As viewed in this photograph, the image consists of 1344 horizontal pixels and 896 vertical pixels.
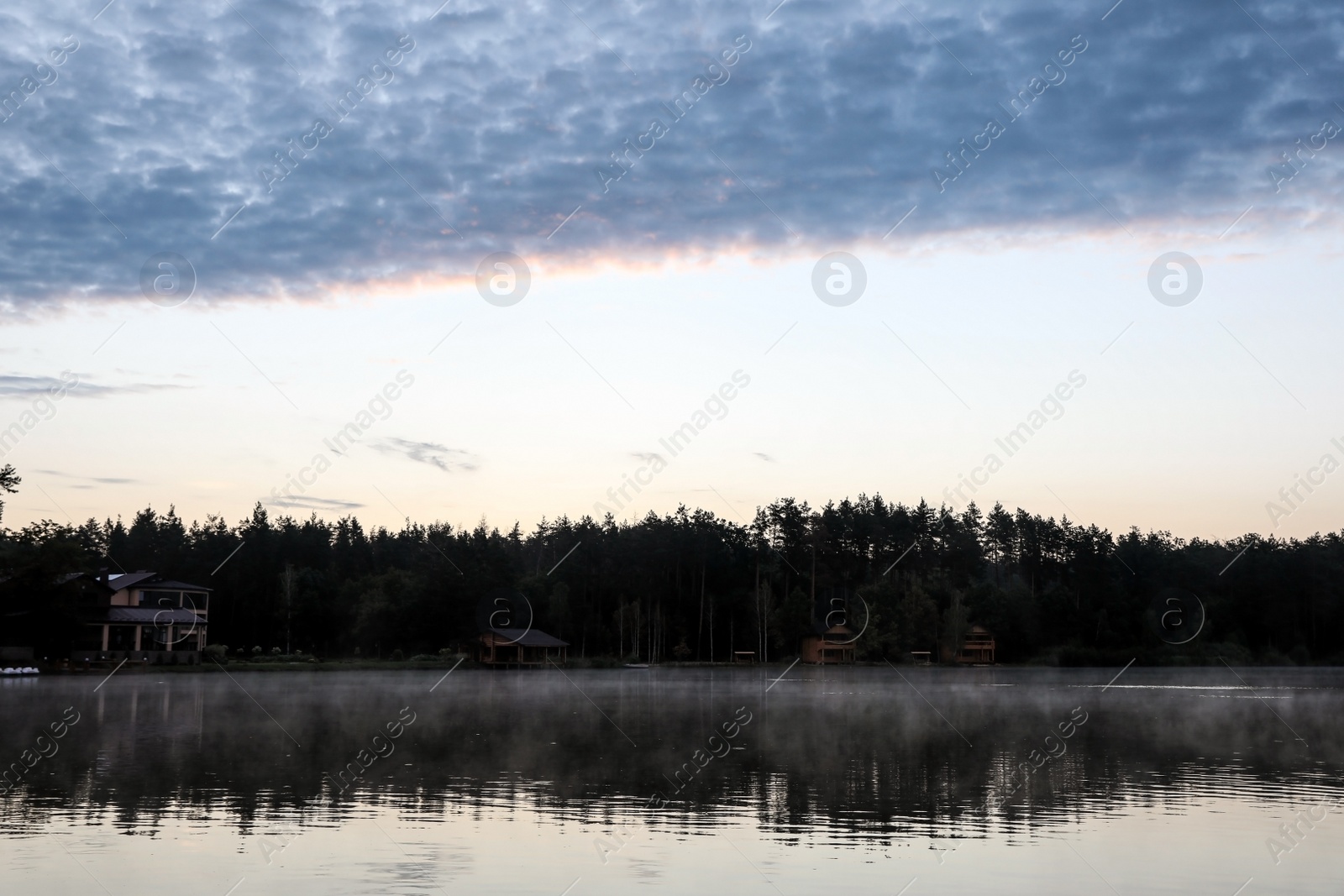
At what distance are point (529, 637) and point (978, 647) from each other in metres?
49.8

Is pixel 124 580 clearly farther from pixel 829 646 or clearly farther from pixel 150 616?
pixel 829 646

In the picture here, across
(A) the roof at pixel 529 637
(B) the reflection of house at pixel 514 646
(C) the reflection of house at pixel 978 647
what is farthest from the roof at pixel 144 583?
(C) the reflection of house at pixel 978 647

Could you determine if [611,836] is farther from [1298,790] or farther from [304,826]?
[1298,790]

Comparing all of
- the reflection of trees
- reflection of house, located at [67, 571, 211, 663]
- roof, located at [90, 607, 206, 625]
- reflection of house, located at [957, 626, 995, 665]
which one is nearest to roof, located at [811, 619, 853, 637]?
reflection of house, located at [957, 626, 995, 665]

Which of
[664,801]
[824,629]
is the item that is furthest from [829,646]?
[664,801]

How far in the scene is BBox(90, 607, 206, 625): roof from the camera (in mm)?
95500

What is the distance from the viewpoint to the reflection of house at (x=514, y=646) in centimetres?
11025

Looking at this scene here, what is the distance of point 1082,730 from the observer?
36094 mm

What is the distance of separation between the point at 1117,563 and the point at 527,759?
115 metres

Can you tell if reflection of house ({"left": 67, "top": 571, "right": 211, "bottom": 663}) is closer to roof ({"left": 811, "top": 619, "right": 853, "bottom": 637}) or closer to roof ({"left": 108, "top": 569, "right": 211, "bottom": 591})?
roof ({"left": 108, "top": 569, "right": 211, "bottom": 591})

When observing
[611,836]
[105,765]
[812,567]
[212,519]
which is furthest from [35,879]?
[212,519]

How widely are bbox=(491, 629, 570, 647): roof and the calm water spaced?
6624cm

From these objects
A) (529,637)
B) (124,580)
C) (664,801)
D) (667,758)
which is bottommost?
(664,801)

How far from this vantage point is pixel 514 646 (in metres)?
113
